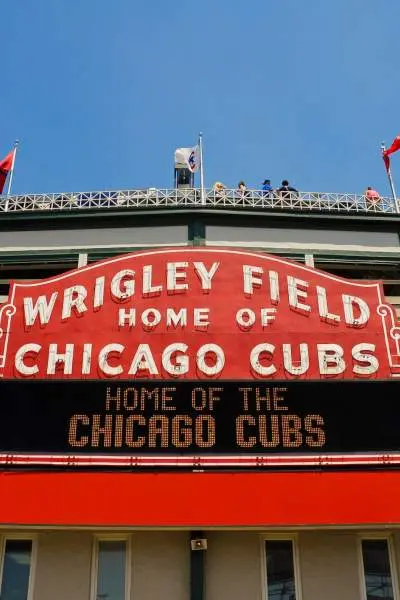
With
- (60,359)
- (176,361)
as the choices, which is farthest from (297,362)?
(60,359)

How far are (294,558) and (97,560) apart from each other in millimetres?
3663

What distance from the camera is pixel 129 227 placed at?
→ 17797mm

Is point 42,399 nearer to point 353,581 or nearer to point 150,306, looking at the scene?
point 150,306

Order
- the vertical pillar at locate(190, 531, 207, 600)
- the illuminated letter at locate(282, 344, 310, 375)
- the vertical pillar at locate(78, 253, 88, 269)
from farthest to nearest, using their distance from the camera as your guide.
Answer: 1. the vertical pillar at locate(78, 253, 88, 269)
2. the illuminated letter at locate(282, 344, 310, 375)
3. the vertical pillar at locate(190, 531, 207, 600)

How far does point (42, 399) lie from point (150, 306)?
382 cm

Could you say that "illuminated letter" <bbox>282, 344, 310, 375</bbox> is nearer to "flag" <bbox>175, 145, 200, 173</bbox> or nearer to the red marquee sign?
the red marquee sign

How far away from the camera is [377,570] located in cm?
1248

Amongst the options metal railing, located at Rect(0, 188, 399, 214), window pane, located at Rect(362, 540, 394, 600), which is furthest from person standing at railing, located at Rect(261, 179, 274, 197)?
window pane, located at Rect(362, 540, 394, 600)

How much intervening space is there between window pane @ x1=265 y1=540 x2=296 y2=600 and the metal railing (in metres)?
8.98

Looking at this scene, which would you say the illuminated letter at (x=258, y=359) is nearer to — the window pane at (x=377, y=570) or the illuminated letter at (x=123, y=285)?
the illuminated letter at (x=123, y=285)

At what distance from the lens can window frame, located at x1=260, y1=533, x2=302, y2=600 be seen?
12276 millimetres

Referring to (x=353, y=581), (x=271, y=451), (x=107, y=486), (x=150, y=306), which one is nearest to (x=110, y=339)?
(x=150, y=306)

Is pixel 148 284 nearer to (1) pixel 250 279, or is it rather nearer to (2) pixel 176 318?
(2) pixel 176 318

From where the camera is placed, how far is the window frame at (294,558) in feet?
40.3
